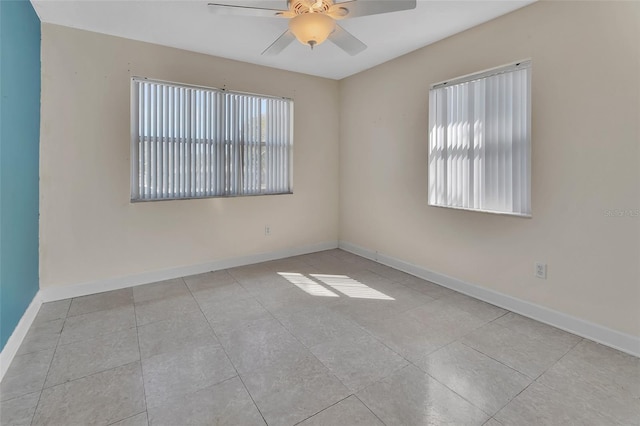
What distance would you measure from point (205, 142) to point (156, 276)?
1657 mm

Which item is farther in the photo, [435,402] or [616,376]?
[616,376]

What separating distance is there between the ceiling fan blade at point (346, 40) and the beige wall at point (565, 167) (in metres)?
1.28

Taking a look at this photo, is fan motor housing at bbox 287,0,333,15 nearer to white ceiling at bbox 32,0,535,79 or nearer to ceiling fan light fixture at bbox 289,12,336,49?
ceiling fan light fixture at bbox 289,12,336,49

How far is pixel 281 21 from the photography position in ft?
9.50

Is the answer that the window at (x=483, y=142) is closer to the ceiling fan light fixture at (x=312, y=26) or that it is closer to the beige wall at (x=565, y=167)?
the beige wall at (x=565, y=167)

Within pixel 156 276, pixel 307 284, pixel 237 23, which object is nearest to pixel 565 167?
pixel 307 284

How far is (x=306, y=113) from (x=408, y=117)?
5.07ft

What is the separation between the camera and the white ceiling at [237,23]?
8.59 ft

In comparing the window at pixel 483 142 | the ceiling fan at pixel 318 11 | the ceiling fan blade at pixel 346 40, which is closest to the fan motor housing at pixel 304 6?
the ceiling fan at pixel 318 11

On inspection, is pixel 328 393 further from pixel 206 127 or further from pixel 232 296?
A: pixel 206 127

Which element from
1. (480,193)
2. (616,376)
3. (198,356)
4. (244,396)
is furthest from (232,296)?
(616,376)

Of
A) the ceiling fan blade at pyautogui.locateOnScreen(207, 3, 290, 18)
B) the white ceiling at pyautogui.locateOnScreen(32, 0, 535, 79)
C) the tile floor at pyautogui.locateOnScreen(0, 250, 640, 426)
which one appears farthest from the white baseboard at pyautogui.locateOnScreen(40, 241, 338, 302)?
the ceiling fan blade at pyautogui.locateOnScreen(207, 3, 290, 18)

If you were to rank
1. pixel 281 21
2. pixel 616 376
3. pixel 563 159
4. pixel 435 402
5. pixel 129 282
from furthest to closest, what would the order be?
pixel 129 282
pixel 281 21
pixel 563 159
pixel 616 376
pixel 435 402

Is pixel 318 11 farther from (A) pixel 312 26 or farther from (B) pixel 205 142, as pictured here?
(B) pixel 205 142
